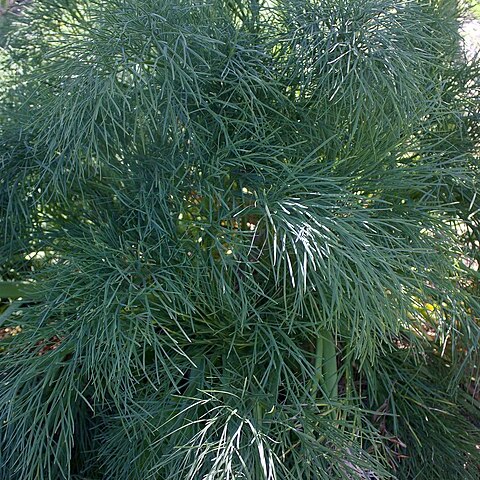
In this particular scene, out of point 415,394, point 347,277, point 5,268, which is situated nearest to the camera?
point 347,277

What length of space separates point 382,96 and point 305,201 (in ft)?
0.86

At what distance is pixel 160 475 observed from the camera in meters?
1.36

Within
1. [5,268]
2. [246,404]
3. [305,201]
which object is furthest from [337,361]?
[5,268]

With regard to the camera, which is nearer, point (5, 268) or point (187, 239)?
point (187, 239)

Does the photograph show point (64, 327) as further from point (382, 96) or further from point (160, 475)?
point (382, 96)

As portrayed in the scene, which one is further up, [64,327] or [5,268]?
[64,327]

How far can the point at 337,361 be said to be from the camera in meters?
1.59

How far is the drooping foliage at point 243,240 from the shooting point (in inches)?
50.5

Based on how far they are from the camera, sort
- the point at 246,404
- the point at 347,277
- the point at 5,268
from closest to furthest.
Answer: the point at 347,277, the point at 246,404, the point at 5,268

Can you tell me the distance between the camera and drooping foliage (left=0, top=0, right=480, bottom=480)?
128 cm

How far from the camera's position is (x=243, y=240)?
1.37 meters

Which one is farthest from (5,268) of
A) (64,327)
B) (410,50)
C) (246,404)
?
(410,50)

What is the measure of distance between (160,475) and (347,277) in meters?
0.52

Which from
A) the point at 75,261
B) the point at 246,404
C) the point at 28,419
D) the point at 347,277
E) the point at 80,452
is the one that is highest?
the point at 347,277
